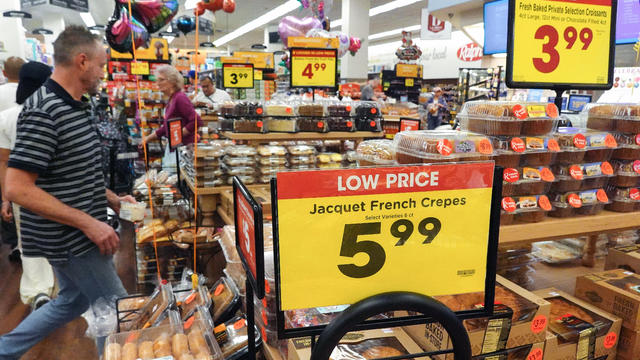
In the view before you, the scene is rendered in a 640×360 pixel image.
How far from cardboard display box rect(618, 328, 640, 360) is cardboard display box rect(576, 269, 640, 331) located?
0.02m

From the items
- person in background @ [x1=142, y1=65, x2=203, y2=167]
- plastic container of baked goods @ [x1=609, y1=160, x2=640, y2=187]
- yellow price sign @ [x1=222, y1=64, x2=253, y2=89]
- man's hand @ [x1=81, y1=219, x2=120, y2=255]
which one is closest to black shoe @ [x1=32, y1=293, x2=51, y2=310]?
man's hand @ [x1=81, y1=219, x2=120, y2=255]

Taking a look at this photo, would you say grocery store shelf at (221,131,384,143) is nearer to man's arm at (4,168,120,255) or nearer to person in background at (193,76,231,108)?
man's arm at (4,168,120,255)

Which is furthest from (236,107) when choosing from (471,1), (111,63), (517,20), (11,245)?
(111,63)

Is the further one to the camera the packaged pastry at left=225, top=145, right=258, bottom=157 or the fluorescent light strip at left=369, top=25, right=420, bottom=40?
the fluorescent light strip at left=369, top=25, right=420, bottom=40

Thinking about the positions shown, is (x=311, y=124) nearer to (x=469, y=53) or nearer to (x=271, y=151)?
(x=271, y=151)

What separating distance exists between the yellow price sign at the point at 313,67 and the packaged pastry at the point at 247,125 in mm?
687

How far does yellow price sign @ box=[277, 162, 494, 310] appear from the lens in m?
0.84

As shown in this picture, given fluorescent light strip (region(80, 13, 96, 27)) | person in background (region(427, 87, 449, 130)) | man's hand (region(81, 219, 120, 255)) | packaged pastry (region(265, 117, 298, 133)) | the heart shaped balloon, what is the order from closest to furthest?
man's hand (region(81, 219, 120, 255)) → packaged pastry (region(265, 117, 298, 133)) → the heart shaped balloon → person in background (region(427, 87, 449, 130)) → fluorescent light strip (region(80, 13, 96, 27))

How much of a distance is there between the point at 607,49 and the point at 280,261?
5.34ft

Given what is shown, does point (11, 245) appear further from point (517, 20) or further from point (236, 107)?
point (517, 20)

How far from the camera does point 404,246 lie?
907 mm

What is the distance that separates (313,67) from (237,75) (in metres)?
2.84

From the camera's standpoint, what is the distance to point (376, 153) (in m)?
1.74

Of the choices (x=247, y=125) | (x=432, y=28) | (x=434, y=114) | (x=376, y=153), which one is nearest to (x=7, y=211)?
(x=247, y=125)
